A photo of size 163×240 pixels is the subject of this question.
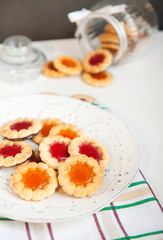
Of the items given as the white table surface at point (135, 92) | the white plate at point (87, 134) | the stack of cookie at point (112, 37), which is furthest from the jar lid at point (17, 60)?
the stack of cookie at point (112, 37)

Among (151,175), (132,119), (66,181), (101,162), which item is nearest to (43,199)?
(66,181)

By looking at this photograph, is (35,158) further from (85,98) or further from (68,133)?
(85,98)

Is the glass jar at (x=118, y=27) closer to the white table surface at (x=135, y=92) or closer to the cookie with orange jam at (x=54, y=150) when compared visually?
the white table surface at (x=135, y=92)

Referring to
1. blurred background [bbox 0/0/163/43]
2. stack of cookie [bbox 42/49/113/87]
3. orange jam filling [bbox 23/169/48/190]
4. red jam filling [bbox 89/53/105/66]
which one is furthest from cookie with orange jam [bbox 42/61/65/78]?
orange jam filling [bbox 23/169/48/190]

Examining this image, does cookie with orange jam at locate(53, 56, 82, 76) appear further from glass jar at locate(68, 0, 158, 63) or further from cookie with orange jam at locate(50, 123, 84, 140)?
cookie with orange jam at locate(50, 123, 84, 140)

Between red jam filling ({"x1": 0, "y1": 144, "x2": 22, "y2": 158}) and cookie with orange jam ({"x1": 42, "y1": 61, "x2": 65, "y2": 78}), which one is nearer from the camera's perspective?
red jam filling ({"x1": 0, "y1": 144, "x2": 22, "y2": 158})

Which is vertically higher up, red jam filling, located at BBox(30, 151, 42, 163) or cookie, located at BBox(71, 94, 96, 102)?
cookie, located at BBox(71, 94, 96, 102)

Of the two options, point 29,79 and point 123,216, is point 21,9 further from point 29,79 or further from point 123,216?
point 123,216

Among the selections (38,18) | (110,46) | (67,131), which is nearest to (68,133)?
(67,131)
